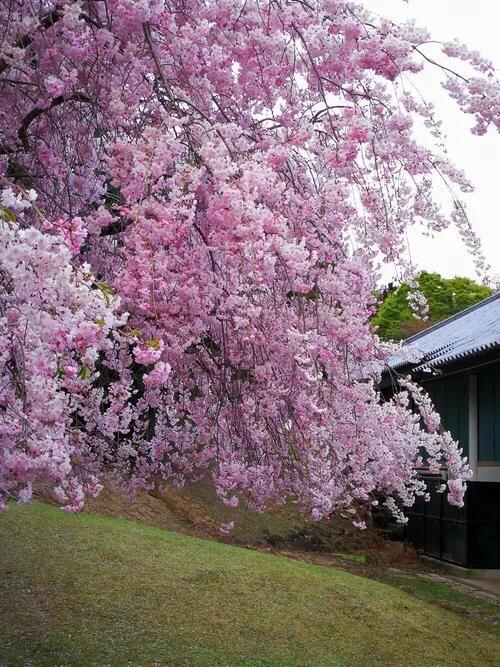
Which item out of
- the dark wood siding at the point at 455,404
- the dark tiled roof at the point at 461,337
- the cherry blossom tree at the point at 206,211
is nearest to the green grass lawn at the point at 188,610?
the cherry blossom tree at the point at 206,211

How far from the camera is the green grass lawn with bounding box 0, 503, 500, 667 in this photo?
8406 millimetres

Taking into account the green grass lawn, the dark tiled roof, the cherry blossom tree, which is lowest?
the green grass lawn

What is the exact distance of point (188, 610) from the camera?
977cm

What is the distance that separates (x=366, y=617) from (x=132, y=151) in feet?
27.0

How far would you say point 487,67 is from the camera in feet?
16.3

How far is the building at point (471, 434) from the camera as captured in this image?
48.2 feet

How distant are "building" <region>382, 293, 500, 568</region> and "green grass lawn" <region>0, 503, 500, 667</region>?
3.42 meters

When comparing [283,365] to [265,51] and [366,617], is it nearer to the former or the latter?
[265,51]

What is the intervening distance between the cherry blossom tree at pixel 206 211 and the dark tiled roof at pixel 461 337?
3.05m

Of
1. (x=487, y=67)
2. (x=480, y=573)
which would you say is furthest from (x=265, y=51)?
(x=480, y=573)

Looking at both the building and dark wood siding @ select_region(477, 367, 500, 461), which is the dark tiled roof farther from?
dark wood siding @ select_region(477, 367, 500, 461)

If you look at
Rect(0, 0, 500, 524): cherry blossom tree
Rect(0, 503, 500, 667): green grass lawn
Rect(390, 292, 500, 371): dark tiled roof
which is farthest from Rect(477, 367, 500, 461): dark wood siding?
Rect(0, 0, 500, 524): cherry blossom tree

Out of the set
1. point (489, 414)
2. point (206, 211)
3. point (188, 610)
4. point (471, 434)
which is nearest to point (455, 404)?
point (471, 434)

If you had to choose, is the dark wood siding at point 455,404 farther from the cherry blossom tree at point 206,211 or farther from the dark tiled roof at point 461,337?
the cherry blossom tree at point 206,211
